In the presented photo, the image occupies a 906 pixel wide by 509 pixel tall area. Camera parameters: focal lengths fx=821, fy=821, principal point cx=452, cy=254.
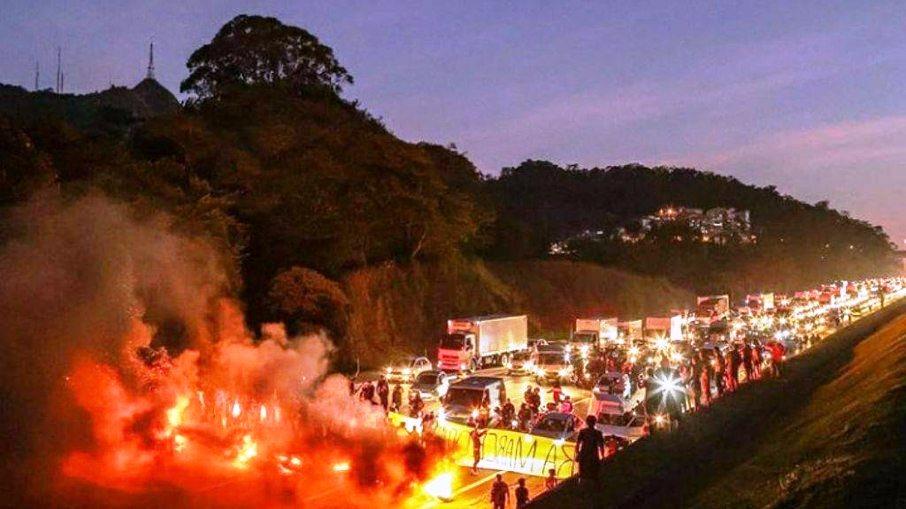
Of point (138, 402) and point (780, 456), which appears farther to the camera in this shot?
point (138, 402)

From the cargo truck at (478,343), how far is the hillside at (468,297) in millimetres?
4212

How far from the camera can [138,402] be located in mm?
22672

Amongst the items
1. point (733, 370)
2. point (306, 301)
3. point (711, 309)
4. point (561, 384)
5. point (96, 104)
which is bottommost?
point (561, 384)

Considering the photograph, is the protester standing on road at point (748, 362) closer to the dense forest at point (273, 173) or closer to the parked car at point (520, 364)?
the parked car at point (520, 364)

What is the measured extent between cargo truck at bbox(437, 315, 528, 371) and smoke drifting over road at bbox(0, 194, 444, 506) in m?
16.0

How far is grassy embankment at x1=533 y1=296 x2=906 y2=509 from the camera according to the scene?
11.8m

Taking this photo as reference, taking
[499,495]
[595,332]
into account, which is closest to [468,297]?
[595,332]

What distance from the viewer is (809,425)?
1933 cm

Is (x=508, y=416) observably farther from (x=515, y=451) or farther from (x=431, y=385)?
(x=431, y=385)

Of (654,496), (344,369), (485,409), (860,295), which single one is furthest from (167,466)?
(860,295)

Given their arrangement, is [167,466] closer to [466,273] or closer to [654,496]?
[654,496]

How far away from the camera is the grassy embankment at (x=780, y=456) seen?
11812mm

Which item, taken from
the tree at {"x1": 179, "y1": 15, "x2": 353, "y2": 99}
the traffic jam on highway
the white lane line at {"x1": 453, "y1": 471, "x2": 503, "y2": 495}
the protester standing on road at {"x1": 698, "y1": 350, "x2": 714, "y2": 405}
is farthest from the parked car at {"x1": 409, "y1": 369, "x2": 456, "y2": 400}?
the tree at {"x1": 179, "y1": 15, "x2": 353, "y2": 99}

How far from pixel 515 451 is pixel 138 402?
10.6 metres
